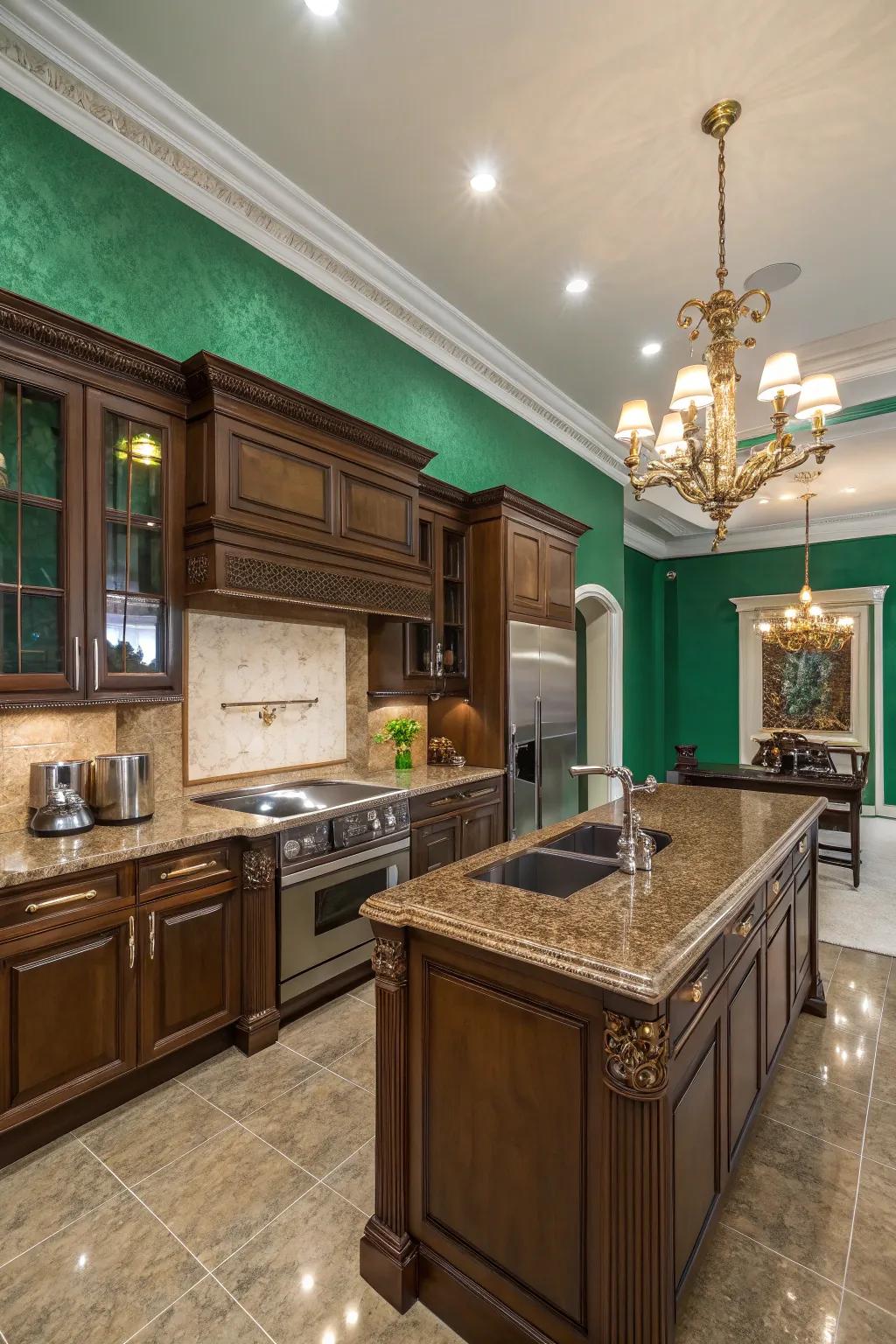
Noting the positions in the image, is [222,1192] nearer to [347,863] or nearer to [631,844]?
[347,863]

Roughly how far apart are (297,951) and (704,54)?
155 inches

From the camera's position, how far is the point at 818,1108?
237 centimetres

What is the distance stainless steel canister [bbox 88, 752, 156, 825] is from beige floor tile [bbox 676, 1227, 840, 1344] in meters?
2.24

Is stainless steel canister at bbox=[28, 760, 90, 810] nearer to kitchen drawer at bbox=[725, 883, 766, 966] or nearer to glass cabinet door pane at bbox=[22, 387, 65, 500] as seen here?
glass cabinet door pane at bbox=[22, 387, 65, 500]

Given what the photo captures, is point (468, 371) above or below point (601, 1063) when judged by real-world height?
above

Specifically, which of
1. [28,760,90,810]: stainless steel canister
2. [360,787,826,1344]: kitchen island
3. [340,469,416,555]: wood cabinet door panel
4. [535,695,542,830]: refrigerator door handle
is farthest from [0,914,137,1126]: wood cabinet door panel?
[535,695,542,830]: refrigerator door handle

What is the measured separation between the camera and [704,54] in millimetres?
2490

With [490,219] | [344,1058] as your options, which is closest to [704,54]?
[490,219]

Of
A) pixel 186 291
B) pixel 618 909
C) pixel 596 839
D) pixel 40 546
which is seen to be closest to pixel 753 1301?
pixel 618 909

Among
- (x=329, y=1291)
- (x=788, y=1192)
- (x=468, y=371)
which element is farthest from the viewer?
(x=468, y=371)

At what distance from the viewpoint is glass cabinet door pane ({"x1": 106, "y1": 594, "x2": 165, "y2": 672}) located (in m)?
2.52

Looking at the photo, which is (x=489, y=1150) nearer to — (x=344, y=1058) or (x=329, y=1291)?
(x=329, y=1291)

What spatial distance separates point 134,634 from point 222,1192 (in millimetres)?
1915

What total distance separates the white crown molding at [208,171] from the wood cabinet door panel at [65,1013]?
9.92ft
